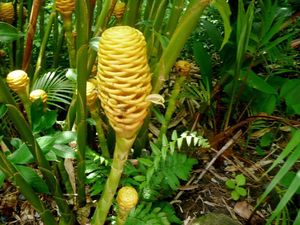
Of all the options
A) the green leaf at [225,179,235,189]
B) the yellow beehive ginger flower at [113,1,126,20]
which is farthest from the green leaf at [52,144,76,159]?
the green leaf at [225,179,235,189]

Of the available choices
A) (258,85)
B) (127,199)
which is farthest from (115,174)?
(258,85)

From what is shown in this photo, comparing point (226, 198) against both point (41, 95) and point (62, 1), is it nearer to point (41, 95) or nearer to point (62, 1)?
point (41, 95)

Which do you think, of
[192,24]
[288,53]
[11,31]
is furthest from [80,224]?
[288,53]

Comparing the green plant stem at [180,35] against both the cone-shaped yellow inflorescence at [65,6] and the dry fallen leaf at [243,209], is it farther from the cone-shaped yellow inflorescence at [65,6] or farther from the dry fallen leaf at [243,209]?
the dry fallen leaf at [243,209]

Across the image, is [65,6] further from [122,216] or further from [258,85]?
[258,85]

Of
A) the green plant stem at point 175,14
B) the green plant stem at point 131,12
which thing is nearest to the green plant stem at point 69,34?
A: the green plant stem at point 131,12

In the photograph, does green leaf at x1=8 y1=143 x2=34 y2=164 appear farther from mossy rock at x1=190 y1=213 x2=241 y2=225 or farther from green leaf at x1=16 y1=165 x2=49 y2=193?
mossy rock at x1=190 y1=213 x2=241 y2=225

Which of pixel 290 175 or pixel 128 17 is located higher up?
pixel 128 17
